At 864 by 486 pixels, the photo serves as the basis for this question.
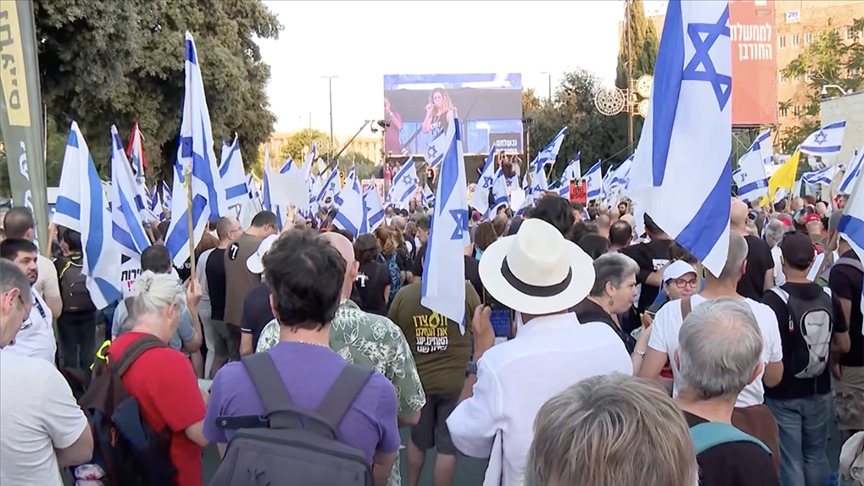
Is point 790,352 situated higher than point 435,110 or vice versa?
point 435,110

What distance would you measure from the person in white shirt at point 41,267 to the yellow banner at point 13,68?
3.30ft

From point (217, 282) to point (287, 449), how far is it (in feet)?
17.6

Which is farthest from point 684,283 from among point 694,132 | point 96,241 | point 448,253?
point 96,241

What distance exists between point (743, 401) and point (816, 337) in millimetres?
1315

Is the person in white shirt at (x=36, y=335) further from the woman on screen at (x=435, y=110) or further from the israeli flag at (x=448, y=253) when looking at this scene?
the woman on screen at (x=435, y=110)

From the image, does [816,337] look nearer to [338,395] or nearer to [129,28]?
[338,395]

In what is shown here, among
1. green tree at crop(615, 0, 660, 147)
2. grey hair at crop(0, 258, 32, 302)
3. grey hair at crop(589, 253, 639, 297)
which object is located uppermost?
green tree at crop(615, 0, 660, 147)

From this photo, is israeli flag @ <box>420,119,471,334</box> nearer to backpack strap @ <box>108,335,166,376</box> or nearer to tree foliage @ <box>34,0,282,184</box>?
backpack strap @ <box>108,335,166,376</box>

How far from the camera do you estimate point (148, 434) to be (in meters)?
3.21

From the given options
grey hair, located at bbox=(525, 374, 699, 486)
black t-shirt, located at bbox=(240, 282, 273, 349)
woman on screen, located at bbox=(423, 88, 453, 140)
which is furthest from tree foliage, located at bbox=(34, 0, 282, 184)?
woman on screen, located at bbox=(423, 88, 453, 140)

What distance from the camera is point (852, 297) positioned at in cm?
534

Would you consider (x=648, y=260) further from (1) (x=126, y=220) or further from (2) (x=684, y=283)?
(1) (x=126, y=220)

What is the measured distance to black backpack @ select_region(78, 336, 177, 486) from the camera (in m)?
3.20

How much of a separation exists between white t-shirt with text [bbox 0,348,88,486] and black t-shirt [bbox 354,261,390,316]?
14.7 ft
